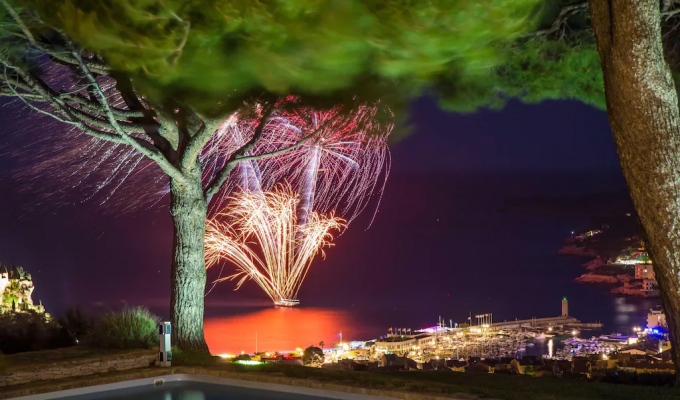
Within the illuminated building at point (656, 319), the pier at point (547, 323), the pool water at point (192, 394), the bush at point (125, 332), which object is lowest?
the pier at point (547, 323)

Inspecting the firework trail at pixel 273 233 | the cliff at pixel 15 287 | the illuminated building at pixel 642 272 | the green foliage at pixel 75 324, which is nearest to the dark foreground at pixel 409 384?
the green foliage at pixel 75 324

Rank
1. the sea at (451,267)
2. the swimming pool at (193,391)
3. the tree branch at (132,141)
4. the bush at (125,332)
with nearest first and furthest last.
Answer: the swimming pool at (193,391) < the tree branch at (132,141) < the bush at (125,332) < the sea at (451,267)

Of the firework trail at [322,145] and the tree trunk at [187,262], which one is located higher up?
the firework trail at [322,145]

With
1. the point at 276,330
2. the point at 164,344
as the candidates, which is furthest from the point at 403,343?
the point at 164,344

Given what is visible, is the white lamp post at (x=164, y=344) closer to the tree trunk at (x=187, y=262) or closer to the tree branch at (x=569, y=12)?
the tree trunk at (x=187, y=262)

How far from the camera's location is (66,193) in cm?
5356

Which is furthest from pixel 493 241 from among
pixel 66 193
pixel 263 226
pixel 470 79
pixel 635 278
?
pixel 470 79

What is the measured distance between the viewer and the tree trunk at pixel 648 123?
7395 millimetres

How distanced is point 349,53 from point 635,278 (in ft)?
239

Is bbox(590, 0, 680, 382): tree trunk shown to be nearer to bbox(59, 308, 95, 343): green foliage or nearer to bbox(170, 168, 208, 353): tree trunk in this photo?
bbox(170, 168, 208, 353): tree trunk

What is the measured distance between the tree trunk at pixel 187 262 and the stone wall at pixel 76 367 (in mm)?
1726

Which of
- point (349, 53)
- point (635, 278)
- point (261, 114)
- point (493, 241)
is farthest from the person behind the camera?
point (493, 241)

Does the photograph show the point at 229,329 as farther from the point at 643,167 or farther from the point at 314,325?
the point at 643,167

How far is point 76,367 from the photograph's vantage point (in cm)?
825
